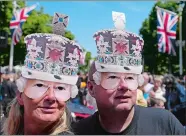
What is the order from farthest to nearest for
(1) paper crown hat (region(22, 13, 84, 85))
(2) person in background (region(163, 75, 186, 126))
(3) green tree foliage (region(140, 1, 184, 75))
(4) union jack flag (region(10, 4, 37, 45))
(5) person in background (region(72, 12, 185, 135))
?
(3) green tree foliage (region(140, 1, 184, 75))
(4) union jack flag (region(10, 4, 37, 45))
(2) person in background (region(163, 75, 186, 126))
(5) person in background (region(72, 12, 185, 135))
(1) paper crown hat (region(22, 13, 84, 85))

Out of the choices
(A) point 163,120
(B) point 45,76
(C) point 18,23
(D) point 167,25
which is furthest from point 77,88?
(C) point 18,23

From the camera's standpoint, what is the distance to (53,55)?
247cm

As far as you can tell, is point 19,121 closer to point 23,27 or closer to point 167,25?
point 167,25

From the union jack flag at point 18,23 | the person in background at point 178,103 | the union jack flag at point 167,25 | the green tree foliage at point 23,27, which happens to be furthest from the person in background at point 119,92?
the green tree foliage at point 23,27

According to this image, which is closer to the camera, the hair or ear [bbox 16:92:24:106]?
the hair

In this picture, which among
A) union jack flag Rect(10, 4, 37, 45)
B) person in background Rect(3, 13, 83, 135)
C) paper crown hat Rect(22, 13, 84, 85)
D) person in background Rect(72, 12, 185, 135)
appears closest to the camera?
person in background Rect(3, 13, 83, 135)

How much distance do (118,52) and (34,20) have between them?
36.0 meters

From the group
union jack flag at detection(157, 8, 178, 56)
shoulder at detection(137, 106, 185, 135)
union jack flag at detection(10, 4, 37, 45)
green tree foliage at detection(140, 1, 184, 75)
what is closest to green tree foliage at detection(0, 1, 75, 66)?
union jack flag at detection(10, 4, 37, 45)

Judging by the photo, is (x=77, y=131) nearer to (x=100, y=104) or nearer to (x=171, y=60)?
(x=100, y=104)

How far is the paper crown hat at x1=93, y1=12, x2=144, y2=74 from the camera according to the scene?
9.11 ft

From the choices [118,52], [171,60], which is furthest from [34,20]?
[118,52]

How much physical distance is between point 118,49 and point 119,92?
349 millimetres

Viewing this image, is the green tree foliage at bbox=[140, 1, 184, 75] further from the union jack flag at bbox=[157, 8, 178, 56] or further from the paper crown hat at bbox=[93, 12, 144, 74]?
the paper crown hat at bbox=[93, 12, 144, 74]

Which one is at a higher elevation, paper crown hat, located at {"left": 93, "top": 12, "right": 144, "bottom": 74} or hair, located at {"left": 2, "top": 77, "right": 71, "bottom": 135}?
paper crown hat, located at {"left": 93, "top": 12, "right": 144, "bottom": 74}
